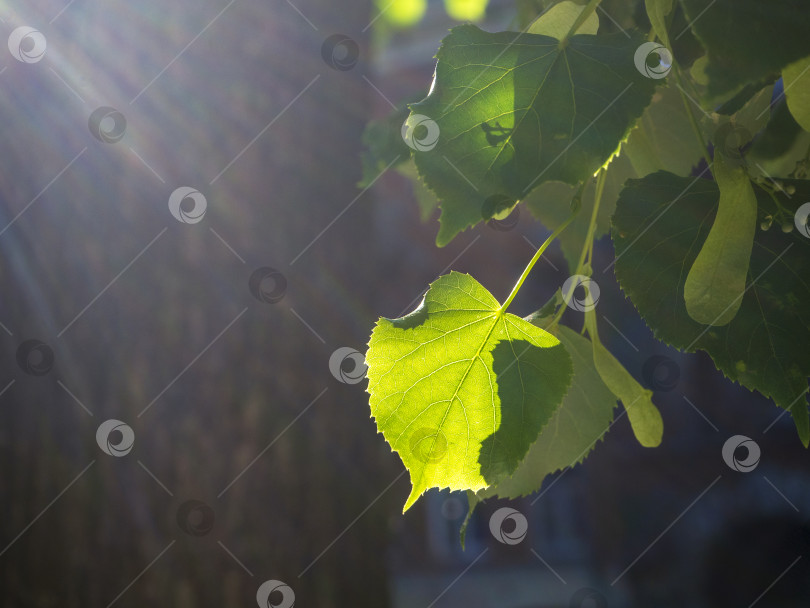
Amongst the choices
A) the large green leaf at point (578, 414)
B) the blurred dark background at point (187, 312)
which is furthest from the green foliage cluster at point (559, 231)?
the blurred dark background at point (187, 312)

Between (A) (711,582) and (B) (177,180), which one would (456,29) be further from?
(A) (711,582)

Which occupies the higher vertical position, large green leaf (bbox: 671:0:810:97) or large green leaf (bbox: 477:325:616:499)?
large green leaf (bbox: 671:0:810:97)

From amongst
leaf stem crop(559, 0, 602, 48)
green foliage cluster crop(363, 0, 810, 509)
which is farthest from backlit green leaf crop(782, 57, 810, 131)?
leaf stem crop(559, 0, 602, 48)

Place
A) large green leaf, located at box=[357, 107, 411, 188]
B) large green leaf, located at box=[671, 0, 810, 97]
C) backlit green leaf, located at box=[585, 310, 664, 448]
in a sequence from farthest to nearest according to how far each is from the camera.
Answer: large green leaf, located at box=[357, 107, 411, 188], backlit green leaf, located at box=[585, 310, 664, 448], large green leaf, located at box=[671, 0, 810, 97]

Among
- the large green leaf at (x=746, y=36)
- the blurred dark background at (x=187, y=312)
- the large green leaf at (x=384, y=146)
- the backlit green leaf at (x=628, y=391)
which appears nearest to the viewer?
the large green leaf at (x=746, y=36)

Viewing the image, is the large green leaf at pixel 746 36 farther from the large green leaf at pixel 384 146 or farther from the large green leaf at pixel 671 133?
the large green leaf at pixel 384 146

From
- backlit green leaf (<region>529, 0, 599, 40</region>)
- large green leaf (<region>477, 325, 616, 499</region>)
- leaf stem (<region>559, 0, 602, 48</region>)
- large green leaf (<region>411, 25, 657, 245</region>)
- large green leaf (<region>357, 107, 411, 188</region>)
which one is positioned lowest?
large green leaf (<region>477, 325, 616, 499</region>)

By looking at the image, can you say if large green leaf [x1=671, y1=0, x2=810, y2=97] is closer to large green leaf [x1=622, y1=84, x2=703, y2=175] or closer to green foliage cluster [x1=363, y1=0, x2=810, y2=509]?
green foliage cluster [x1=363, y1=0, x2=810, y2=509]
